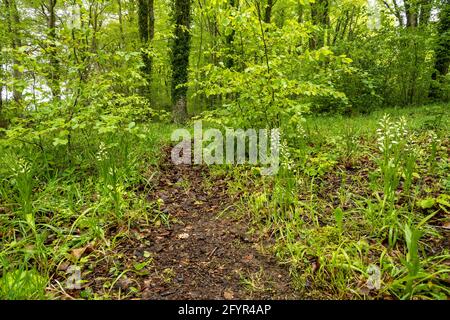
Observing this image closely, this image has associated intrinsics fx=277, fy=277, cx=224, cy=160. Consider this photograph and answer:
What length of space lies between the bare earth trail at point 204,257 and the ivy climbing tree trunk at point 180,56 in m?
4.64

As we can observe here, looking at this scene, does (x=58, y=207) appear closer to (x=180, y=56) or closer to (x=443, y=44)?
(x=180, y=56)

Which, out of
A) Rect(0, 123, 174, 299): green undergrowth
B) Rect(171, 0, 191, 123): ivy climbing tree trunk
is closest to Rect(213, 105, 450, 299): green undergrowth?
Rect(0, 123, 174, 299): green undergrowth

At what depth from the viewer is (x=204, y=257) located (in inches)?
103

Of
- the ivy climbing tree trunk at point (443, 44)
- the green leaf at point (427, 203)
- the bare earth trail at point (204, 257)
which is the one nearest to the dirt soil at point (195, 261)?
the bare earth trail at point (204, 257)

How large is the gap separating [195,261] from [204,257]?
98 mm

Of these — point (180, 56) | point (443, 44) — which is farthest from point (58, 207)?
point (443, 44)

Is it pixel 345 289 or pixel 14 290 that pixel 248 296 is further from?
pixel 14 290

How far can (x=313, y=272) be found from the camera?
2.26 m

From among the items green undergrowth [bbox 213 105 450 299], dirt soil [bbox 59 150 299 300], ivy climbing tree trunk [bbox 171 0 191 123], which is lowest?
dirt soil [bbox 59 150 299 300]

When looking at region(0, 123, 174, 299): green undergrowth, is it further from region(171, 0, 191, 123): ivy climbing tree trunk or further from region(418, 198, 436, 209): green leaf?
region(171, 0, 191, 123): ivy climbing tree trunk

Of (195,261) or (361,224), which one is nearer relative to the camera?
(195,261)

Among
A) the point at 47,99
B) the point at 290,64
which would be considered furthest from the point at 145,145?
the point at 290,64

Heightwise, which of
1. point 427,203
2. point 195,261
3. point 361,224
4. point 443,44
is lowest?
point 195,261

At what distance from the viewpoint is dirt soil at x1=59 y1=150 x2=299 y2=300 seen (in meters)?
2.19
